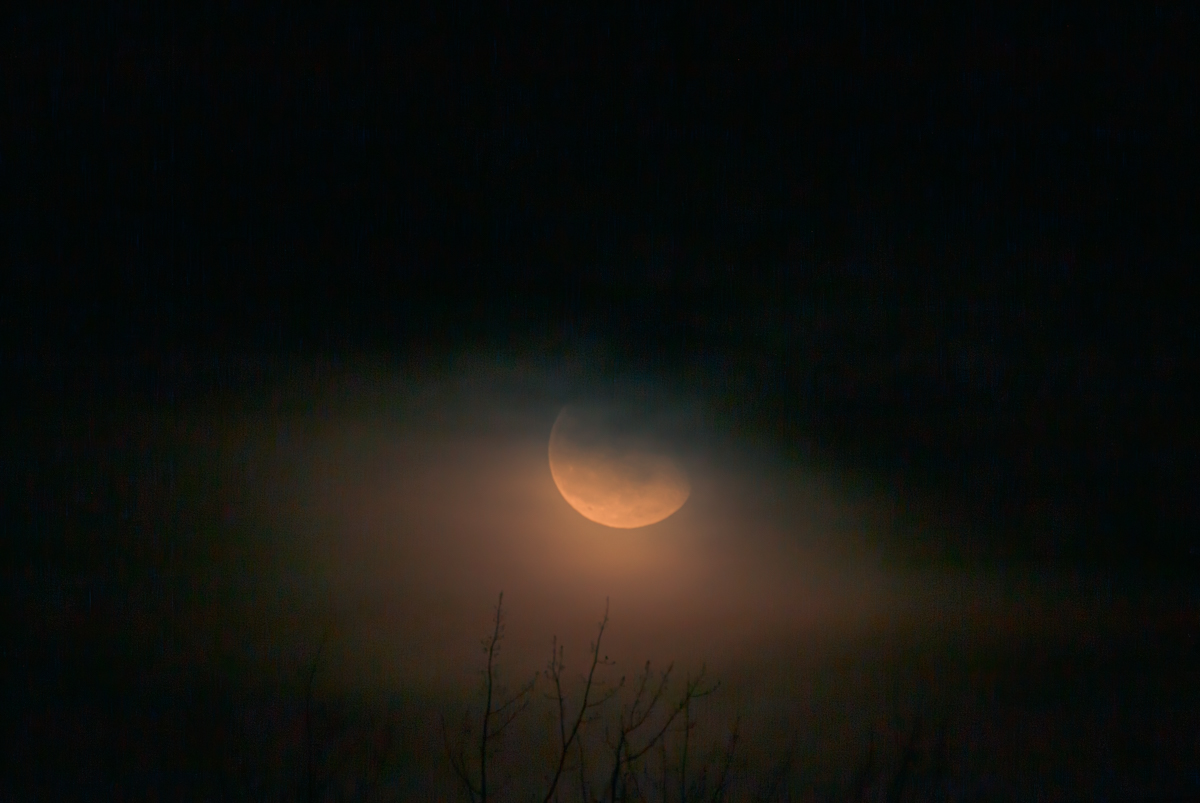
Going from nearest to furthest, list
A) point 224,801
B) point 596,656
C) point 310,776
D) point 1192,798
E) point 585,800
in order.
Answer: point 596,656 < point 585,800 < point 310,776 < point 224,801 < point 1192,798

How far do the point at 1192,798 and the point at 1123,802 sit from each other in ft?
8.20

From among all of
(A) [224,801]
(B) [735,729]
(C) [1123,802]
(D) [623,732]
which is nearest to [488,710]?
(D) [623,732]

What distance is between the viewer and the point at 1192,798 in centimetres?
2894

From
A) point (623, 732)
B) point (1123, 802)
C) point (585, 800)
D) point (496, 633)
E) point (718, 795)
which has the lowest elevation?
point (1123, 802)

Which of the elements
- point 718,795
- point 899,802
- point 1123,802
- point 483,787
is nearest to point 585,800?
point 483,787

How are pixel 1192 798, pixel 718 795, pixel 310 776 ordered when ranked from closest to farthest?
pixel 310 776, pixel 718 795, pixel 1192 798

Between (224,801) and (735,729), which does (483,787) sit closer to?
(735,729)

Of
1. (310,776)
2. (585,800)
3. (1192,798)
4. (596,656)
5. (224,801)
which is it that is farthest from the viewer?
(1192,798)

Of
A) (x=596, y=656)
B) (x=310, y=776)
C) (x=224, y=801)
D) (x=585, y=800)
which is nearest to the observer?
(x=596, y=656)

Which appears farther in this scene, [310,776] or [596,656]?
[310,776]

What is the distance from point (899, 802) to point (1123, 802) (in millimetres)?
15994

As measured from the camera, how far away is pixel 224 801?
17281mm

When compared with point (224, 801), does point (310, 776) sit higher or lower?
higher

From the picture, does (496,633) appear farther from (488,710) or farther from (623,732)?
(623,732)
